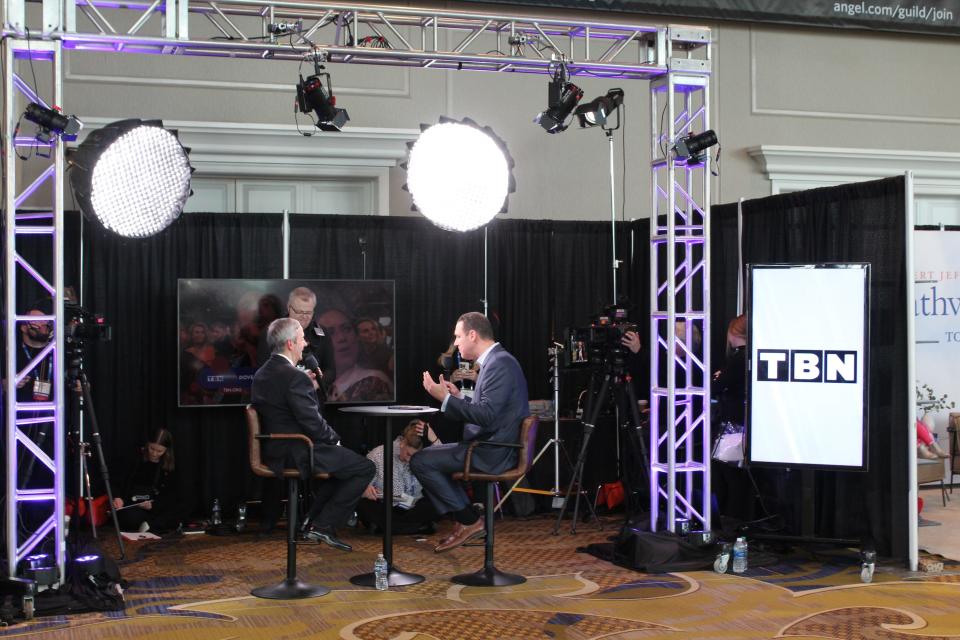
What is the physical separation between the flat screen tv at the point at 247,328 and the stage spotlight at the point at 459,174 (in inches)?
47.3

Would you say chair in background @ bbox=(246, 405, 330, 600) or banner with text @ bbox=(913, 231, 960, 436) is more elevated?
banner with text @ bbox=(913, 231, 960, 436)

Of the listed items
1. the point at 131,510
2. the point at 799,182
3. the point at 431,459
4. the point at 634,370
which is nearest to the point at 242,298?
the point at 131,510

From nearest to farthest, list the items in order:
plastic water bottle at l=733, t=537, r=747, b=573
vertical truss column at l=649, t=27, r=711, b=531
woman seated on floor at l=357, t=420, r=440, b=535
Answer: plastic water bottle at l=733, t=537, r=747, b=573
vertical truss column at l=649, t=27, r=711, b=531
woman seated on floor at l=357, t=420, r=440, b=535

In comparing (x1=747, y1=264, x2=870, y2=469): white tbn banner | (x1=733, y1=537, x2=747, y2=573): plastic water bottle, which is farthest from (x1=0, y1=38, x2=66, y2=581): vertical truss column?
(x1=747, y1=264, x2=870, y2=469): white tbn banner

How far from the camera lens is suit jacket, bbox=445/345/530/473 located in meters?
5.41

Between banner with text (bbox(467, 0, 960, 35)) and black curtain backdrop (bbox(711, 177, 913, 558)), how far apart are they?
2.80 m

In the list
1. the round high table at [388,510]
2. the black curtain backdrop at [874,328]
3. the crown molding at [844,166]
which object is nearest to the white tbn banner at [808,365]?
the black curtain backdrop at [874,328]

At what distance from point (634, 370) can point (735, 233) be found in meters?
1.20

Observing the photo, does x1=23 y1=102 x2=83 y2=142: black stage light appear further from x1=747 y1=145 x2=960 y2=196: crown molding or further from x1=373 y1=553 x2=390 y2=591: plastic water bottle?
x1=747 y1=145 x2=960 y2=196: crown molding

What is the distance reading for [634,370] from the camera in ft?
24.5

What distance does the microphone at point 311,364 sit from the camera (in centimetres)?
679

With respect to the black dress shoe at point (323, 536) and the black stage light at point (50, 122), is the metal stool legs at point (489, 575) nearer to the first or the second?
the black dress shoe at point (323, 536)

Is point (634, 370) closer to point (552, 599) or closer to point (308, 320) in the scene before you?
point (308, 320)

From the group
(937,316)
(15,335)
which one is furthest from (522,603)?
(937,316)
